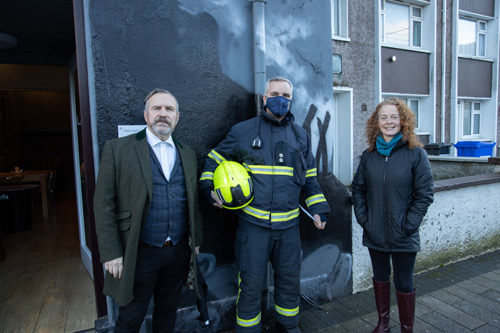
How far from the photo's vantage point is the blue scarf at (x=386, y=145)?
9.27 ft

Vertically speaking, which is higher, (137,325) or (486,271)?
(137,325)

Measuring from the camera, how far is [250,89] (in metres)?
3.30

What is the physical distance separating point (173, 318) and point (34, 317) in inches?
66.7

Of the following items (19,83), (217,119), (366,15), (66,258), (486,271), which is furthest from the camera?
(366,15)

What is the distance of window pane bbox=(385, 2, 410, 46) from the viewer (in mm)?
11883

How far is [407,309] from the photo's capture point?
2.90 meters

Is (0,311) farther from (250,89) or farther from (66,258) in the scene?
(250,89)

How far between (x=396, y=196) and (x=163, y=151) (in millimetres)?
→ 1925

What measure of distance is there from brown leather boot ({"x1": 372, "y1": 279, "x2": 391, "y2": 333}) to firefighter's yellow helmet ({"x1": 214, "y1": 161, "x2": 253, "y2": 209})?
1.52m

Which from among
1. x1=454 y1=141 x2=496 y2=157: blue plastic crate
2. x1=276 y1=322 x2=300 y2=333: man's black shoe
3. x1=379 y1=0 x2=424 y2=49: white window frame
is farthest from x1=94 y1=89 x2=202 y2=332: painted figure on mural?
x1=379 y1=0 x2=424 y2=49: white window frame

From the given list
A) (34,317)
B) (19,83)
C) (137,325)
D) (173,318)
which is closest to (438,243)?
(173,318)

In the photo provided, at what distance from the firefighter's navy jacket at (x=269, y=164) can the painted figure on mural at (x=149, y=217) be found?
0.40m

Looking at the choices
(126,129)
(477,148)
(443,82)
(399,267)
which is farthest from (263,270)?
(443,82)

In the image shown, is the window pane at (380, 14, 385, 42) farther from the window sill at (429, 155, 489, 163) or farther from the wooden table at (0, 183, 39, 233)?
the wooden table at (0, 183, 39, 233)
